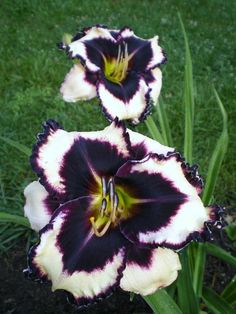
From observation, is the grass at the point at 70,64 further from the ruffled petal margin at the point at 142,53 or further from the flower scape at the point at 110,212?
the flower scape at the point at 110,212

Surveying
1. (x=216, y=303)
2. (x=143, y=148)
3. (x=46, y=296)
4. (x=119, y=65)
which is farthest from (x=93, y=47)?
(x=46, y=296)

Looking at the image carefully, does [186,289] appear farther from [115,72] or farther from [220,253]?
[115,72]

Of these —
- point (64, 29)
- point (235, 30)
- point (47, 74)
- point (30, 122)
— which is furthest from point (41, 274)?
point (235, 30)

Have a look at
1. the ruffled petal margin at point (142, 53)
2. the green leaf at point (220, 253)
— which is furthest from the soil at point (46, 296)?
the ruffled petal margin at point (142, 53)

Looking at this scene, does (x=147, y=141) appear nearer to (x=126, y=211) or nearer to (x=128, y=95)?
(x=126, y=211)

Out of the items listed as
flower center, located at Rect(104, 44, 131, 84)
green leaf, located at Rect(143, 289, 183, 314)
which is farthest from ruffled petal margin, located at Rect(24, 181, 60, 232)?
flower center, located at Rect(104, 44, 131, 84)
